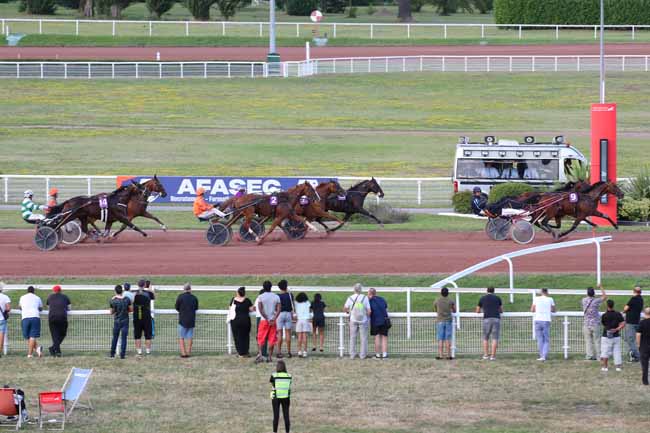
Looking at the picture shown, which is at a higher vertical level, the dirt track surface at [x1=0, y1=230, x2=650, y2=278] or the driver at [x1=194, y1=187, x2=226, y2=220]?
the driver at [x1=194, y1=187, x2=226, y2=220]

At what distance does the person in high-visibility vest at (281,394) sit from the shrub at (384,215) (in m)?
15.2

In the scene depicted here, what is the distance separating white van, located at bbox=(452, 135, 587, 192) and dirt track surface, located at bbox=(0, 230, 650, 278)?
5016mm

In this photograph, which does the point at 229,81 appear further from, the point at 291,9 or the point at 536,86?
the point at 291,9

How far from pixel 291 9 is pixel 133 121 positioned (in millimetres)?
38452

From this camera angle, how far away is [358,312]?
18297 millimetres

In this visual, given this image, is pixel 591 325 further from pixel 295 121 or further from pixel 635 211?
pixel 295 121

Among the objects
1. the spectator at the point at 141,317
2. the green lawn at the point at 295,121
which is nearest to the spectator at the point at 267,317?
the spectator at the point at 141,317

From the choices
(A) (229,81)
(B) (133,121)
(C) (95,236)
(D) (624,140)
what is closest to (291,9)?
(A) (229,81)

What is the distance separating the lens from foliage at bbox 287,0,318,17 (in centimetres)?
8600

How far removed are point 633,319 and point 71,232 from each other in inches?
495

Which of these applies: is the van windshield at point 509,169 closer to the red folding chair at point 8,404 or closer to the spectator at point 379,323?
the spectator at point 379,323

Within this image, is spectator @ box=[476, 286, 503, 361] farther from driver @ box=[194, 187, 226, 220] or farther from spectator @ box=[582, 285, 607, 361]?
driver @ box=[194, 187, 226, 220]

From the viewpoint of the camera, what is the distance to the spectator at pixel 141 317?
60.3 feet

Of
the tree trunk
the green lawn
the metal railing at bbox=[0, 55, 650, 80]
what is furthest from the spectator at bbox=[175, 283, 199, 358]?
the tree trunk
